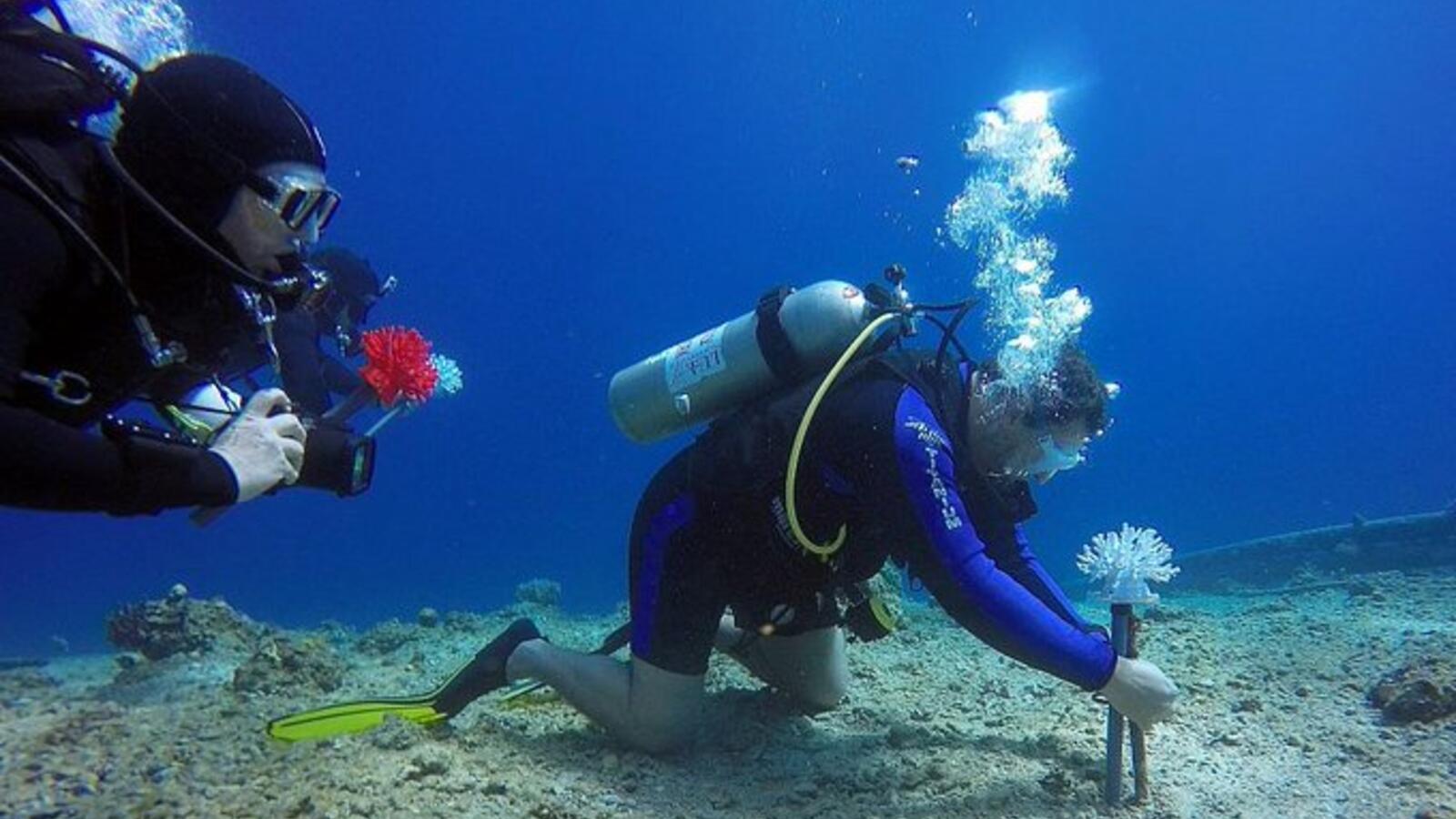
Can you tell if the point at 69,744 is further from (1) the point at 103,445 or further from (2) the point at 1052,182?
(2) the point at 1052,182

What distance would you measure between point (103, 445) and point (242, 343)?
82 centimetres

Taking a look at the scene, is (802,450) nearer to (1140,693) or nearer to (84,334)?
(1140,693)

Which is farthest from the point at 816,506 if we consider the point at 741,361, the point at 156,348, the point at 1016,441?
the point at 156,348

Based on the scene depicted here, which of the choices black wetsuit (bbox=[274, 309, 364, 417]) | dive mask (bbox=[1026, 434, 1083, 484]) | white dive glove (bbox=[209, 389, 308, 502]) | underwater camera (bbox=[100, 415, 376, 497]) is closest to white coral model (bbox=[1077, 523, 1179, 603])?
dive mask (bbox=[1026, 434, 1083, 484])

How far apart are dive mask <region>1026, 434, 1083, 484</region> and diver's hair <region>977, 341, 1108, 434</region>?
0.32 feet

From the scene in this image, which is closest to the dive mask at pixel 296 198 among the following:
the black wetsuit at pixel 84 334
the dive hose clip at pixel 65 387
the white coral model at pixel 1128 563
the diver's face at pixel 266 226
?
the diver's face at pixel 266 226

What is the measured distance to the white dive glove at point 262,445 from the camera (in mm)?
2092

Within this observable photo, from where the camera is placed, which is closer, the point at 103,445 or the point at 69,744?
the point at 103,445

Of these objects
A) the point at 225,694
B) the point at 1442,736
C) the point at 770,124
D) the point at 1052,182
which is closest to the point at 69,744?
the point at 225,694

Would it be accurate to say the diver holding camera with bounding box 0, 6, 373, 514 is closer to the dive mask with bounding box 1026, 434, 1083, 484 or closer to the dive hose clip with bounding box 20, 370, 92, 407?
the dive hose clip with bounding box 20, 370, 92, 407

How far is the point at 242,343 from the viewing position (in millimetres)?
2531

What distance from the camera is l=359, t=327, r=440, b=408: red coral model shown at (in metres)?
4.47

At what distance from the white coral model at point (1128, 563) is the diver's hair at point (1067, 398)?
0.55 metres

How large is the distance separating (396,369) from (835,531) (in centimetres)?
266
